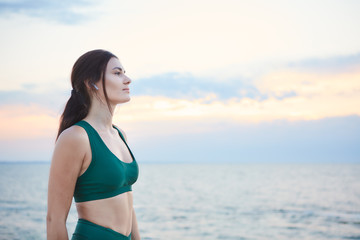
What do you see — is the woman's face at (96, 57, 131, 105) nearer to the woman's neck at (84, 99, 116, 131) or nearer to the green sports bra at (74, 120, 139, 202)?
the woman's neck at (84, 99, 116, 131)

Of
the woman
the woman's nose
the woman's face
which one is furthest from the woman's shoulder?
the woman's nose

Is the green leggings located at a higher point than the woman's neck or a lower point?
lower

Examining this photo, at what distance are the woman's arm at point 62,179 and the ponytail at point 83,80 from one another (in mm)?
238

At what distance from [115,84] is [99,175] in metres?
0.56

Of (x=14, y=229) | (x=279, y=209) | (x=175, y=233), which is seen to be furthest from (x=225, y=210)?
(x=14, y=229)

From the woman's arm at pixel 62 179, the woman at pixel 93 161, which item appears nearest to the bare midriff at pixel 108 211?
the woman at pixel 93 161

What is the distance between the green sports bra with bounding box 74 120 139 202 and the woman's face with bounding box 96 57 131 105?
250mm

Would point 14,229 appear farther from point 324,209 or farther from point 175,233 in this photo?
point 324,209

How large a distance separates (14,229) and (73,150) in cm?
1887

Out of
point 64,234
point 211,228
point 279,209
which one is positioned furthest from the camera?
point 279,209

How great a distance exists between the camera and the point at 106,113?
2.33 metres

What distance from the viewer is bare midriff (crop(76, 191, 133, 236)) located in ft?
6.83

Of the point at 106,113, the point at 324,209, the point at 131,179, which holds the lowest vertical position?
the point at 324,209

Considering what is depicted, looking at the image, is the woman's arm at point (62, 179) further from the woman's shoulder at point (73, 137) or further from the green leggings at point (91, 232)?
the green leggings at point (91, 232)
